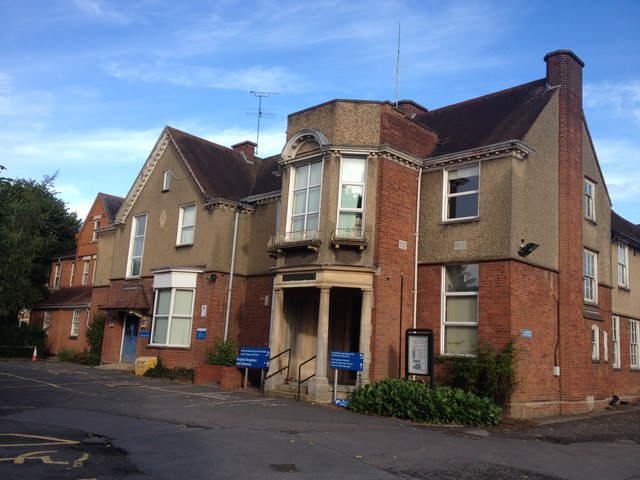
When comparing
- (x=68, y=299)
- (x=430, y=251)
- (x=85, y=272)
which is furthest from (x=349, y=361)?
(x=85, y=272)

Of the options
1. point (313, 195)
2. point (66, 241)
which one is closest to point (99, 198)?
point (66, 241)

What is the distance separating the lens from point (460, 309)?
16.7m

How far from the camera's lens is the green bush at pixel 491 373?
582 inches

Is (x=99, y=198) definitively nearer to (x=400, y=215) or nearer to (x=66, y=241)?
(x=66, y=241)

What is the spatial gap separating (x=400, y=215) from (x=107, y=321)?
15.3 m

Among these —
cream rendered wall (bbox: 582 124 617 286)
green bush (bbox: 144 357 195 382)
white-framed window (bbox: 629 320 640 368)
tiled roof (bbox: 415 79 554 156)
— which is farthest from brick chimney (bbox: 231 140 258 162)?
white-framed window (bbox: 629 320 640 368)

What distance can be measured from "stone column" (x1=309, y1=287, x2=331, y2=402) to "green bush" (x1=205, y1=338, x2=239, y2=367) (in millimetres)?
5059

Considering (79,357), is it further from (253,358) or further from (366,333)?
(366,333)

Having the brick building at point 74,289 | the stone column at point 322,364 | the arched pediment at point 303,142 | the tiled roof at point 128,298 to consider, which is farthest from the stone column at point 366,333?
the brick building at point 74,289

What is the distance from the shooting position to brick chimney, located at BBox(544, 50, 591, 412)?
1741 cm

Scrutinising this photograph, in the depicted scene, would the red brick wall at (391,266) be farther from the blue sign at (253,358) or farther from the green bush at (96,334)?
the green bush at (96,334)

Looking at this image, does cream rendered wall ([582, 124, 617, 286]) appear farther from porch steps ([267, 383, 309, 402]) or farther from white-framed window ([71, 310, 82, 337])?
white-framed window ([71, 310, 82, 337])

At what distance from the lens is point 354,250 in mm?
16828

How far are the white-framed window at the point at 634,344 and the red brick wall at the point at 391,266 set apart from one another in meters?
12.0
